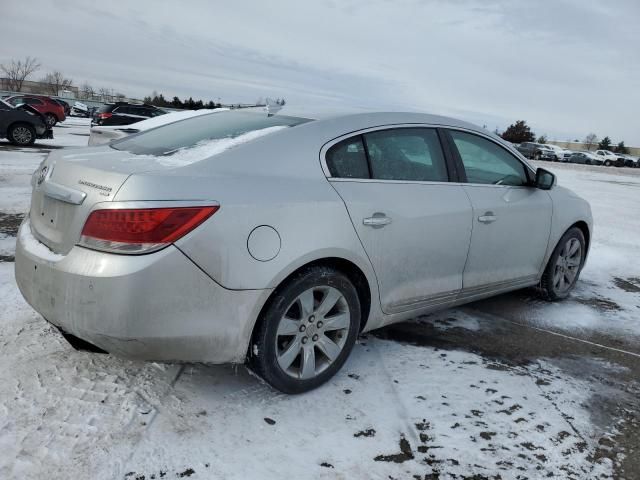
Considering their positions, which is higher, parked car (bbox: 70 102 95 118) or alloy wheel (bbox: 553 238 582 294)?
alloy wheel (bbox: 553 238 582 294)

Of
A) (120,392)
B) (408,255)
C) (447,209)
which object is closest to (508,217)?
(447,209)

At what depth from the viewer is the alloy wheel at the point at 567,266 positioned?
15.6ft

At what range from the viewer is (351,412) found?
9.10 ft

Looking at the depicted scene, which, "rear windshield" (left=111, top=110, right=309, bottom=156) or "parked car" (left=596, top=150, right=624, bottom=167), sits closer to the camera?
"rear windshield" (left=111, top=110, right=309, bottom=156)

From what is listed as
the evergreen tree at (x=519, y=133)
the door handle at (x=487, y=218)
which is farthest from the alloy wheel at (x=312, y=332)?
the evergreen tree at (x=519, y=133)

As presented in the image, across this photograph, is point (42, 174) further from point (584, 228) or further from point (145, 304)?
point (584, 228)

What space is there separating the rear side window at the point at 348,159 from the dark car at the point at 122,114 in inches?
778

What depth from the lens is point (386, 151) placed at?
10.7ft

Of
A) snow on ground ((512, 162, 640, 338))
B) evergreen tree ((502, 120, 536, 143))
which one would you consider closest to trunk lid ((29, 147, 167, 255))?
snow on ground ((512, 162, 640, 338))

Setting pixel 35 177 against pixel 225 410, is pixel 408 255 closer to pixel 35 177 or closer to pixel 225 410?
pixel 225 410

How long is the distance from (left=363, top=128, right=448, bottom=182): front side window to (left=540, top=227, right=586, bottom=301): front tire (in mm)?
1707

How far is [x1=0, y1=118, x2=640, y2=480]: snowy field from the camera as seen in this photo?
2328mm

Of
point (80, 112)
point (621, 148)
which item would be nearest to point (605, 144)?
point (621, 148)

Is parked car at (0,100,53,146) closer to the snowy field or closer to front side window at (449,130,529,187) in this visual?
the snowy field
